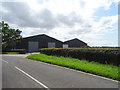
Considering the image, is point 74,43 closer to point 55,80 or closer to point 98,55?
point 98,55

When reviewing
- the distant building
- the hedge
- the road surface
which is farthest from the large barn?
the road surface

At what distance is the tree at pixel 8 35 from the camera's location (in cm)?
5944

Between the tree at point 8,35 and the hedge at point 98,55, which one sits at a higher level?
the tree at point 8,35

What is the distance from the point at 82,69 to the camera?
12492 millimetres

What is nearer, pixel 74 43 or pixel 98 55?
pixel 98 55

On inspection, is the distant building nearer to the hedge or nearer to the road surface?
the hedge

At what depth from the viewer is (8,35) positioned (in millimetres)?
60281

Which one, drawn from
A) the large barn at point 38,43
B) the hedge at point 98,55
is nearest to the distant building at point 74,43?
the large barn at point 38,43

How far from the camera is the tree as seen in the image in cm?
5944

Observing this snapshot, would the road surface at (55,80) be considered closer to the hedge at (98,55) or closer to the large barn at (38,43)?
the hedge at (98,55)

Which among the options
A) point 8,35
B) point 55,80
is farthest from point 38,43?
point 55,80

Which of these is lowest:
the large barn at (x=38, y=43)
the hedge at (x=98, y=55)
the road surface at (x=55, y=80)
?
the road surface at (x=55, y=80)

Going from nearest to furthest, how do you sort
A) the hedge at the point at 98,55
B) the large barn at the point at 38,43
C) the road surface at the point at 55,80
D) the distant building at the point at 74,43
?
the road surface at the point at 55,80 → the hedge at the point at 98,55 → the large barn at the point at 38,43 → the distant building at the point at 74,43

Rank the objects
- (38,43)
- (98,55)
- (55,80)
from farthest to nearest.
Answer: (38,43) < (98,55) < (55,80)
